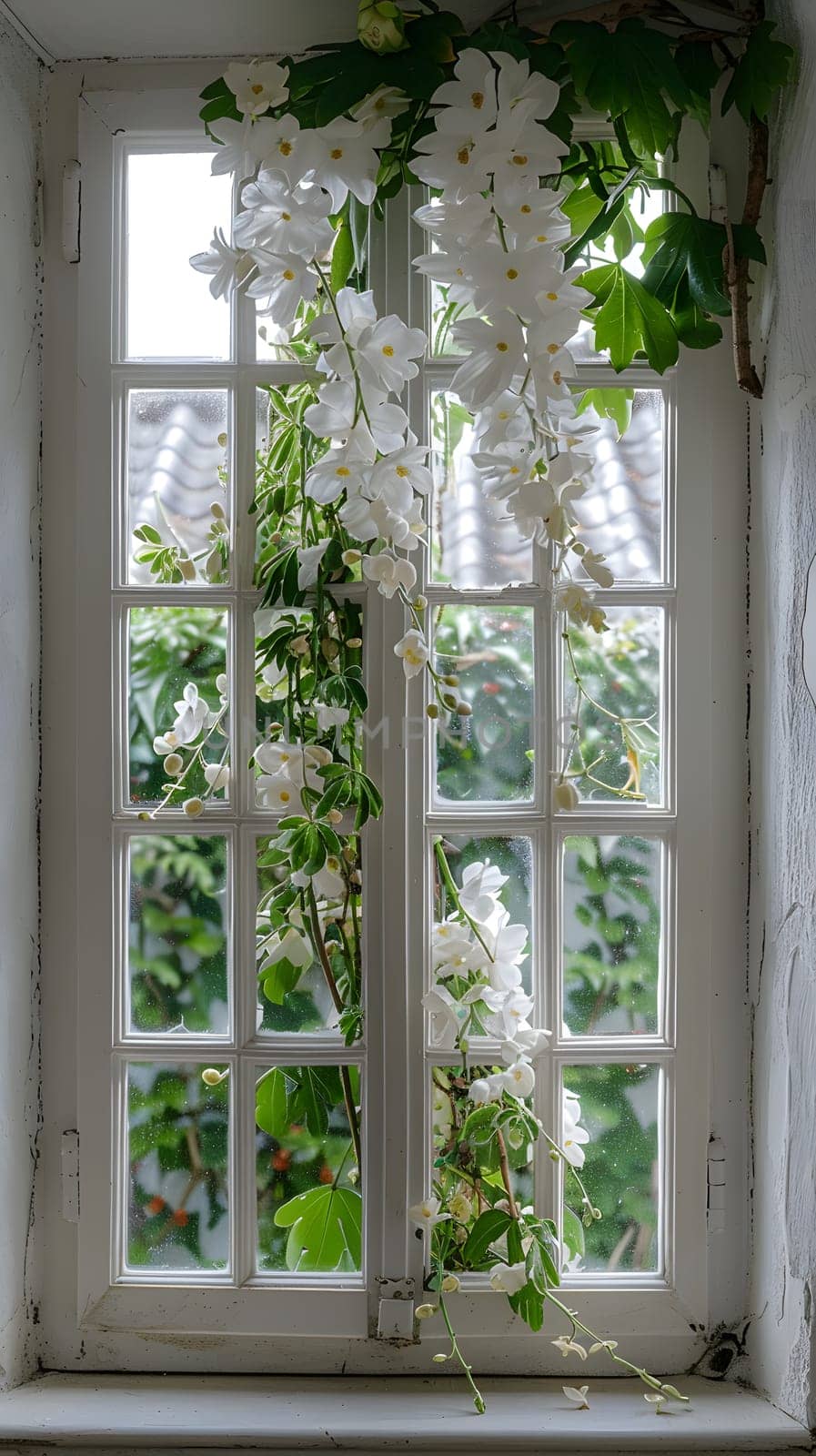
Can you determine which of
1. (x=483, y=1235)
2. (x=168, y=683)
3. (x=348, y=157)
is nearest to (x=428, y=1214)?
(x=483, y=1235)

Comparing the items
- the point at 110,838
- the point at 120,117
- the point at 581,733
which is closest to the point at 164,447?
the point at 120,117

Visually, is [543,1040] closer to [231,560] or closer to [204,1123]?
[204,1123]

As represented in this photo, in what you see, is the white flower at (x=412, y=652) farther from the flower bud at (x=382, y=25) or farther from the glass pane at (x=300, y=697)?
the flower bud at (x=382, y=25)

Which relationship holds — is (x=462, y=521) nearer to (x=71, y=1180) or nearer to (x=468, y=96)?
(x=468, y=96)

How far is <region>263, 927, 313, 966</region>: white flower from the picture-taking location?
122 cm

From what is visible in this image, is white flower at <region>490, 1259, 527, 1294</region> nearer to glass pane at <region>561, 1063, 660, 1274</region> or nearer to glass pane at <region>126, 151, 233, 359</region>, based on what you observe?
glass pane at <region>561, 1063, 660, 1274</region>

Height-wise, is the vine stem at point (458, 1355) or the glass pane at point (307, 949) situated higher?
the glass pane at point (307, 949)

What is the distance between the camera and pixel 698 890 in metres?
1.25

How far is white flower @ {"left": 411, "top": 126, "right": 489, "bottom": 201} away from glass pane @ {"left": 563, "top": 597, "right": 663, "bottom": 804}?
1.73ft

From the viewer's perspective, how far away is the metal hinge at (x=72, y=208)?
1251mm

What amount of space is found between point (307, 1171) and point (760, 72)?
144cm

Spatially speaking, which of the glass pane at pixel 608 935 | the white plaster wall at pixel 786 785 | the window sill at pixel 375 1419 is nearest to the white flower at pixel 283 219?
the white plaster wall at pixel 786 785

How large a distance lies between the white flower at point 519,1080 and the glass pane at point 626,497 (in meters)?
0.64

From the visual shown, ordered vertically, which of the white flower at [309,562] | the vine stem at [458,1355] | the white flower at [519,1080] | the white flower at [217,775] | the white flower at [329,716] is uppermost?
the white flower at [309,562]
